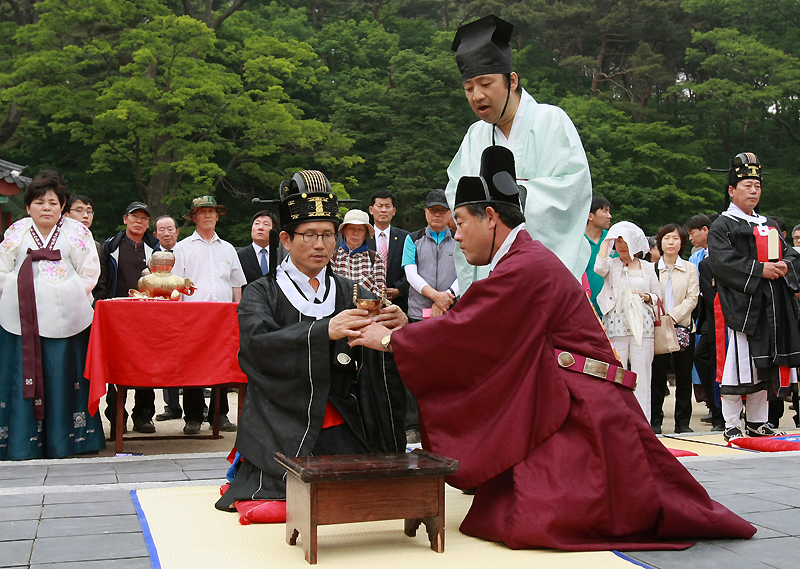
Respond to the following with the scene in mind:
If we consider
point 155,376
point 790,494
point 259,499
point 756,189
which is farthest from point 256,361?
point 756,189

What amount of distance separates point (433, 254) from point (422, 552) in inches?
163

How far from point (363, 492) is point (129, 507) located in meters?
1.52

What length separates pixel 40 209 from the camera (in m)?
5.69

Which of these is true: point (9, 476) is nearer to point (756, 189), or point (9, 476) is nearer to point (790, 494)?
point (790, 494)

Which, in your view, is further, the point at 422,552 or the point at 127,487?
the point at 127,487

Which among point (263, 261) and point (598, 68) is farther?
point (598, 68)

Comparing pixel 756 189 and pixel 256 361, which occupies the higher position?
pixel 756 189

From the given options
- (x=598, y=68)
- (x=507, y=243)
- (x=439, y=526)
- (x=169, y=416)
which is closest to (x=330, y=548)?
(x=439, y=526)

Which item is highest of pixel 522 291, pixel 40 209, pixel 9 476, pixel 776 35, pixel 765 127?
pixel 776 35

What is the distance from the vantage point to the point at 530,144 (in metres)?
4.00

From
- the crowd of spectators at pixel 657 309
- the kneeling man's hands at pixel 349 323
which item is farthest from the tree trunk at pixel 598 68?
the kneeling man's hands at pixel 349 323

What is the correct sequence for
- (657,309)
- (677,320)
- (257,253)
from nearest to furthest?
(657,309), (677,320), (257,253)

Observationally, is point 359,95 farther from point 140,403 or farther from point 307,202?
point 307,202

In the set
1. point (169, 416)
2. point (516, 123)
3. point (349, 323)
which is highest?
point (516, 123)
